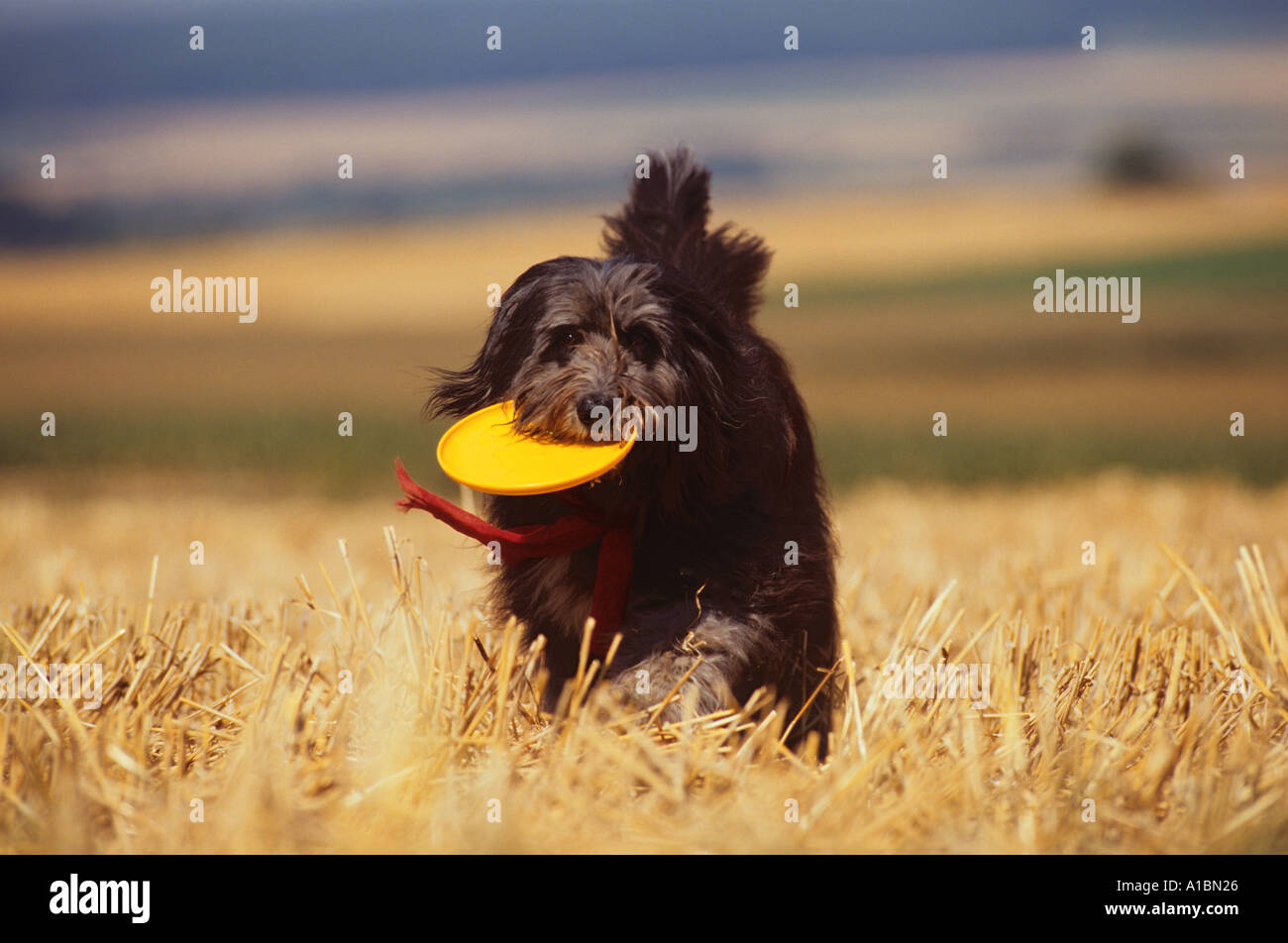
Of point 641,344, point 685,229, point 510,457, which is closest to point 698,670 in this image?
point 510,457

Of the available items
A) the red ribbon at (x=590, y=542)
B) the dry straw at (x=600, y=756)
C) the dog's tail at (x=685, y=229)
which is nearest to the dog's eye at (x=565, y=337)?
the red ribbon at (x=590, y=542)

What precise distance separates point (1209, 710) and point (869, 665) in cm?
134

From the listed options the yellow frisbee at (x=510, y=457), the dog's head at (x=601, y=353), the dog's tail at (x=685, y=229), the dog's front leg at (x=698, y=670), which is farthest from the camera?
the dog's tail at (x=685, y=229)

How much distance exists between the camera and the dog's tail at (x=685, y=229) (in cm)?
459

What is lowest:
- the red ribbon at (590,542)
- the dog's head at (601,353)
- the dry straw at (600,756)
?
the dry straw at (600,756)

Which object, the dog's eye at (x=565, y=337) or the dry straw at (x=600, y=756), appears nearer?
the dry straw at (x=600, y=756)

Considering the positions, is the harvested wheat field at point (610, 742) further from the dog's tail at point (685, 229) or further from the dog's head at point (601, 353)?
the dog's tail at point (685, 229)

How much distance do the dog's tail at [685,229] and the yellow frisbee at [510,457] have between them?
1.20 m

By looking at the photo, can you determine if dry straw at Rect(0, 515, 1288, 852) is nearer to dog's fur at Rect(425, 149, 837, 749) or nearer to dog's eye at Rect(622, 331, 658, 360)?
dog's fur at Rect(425, 149, 837, 749)

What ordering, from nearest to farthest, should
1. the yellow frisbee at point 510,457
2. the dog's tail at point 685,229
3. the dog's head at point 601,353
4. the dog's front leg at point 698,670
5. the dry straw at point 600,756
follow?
the dry straw at point 600,756 → the yellow frisbee at point 510,457 → the dog's head at point 601,353 → the dog's front leg at point 698,670 → the dog's tail at point 685,229

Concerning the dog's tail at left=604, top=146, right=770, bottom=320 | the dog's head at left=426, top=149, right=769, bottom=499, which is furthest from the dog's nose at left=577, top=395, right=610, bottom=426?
the dog's tail at left=604, top=146, right=770, bottom=320

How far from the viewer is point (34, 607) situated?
483cm

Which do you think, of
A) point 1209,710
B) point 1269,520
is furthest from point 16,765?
point 1269,520

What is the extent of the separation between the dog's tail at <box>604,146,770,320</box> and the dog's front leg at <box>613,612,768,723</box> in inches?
54.3
